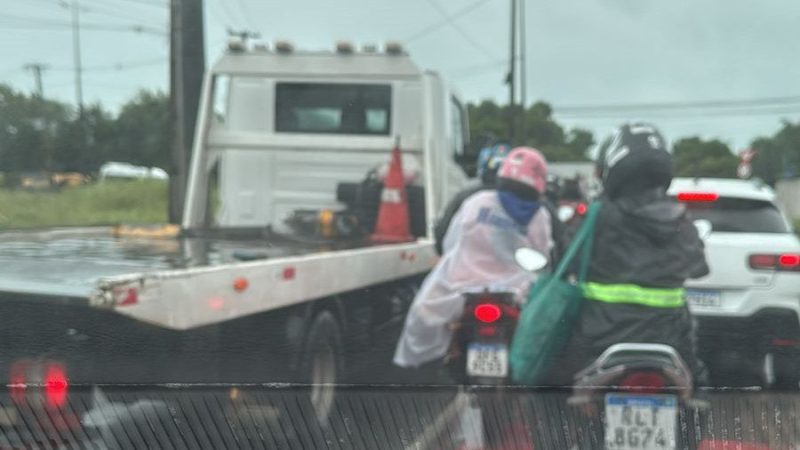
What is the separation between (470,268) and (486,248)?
11 cm

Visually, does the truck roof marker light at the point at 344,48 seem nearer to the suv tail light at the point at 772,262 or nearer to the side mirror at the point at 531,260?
the side mirror at the point at 531,260

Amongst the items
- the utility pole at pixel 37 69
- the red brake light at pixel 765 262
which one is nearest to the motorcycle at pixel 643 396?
the red brake light at pixel 765 262

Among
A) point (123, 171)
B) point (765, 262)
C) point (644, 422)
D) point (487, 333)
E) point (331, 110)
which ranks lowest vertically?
point (644, 422)

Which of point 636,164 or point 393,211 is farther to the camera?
point 393,211

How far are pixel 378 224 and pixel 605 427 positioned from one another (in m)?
1.61

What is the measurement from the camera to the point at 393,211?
453 centimetres

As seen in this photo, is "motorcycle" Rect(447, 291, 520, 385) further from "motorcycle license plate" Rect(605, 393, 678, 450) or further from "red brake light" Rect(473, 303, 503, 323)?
"motorcycle license plate" Rect(605, 393, 678, 450)

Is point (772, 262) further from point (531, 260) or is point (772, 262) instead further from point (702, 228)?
point (531, 260)

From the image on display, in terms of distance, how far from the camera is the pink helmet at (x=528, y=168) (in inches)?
139

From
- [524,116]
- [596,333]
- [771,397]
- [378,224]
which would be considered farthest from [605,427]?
[378,224]

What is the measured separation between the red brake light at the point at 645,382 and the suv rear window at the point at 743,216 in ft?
2.62

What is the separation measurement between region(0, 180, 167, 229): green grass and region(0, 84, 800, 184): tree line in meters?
0.12

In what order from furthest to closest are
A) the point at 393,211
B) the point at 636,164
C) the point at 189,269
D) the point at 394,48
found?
the point at 393,211
the point at 394,48
the point at 189,269
the point at 636,164

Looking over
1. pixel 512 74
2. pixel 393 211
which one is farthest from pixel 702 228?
pixel 393 211
